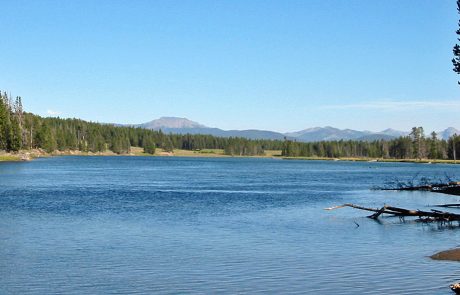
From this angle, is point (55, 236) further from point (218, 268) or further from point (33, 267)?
point (218, 268)

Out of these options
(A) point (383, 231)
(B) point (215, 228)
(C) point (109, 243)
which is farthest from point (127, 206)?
(A) point (383, 231)

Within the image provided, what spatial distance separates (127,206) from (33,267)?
103 feet

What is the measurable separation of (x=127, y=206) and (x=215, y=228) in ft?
63.2

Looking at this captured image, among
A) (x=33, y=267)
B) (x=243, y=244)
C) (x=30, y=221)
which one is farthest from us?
(x=30, y=221)

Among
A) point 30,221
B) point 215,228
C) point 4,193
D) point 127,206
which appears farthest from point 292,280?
point 4,193

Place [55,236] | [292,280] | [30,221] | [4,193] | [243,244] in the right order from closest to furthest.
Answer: [292,280], [243,244], [55,236], [30,221], [4,193]

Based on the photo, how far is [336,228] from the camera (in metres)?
41.9

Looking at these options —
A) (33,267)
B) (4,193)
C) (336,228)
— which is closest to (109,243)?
(33,267)

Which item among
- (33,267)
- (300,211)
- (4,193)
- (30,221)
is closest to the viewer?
(33,267)

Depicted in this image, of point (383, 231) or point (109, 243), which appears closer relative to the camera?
point (109, 243)

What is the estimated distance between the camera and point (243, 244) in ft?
113

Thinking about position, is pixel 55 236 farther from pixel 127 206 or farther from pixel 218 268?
pixel 127 206

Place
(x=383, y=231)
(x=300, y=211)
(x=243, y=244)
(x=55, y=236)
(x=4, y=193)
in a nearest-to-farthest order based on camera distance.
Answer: (x=243, y=244), (x=55, y=236), (x=383, y=231), (x=300, y=211), (x=4, y=193)

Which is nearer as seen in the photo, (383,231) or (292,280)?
(292,280)
